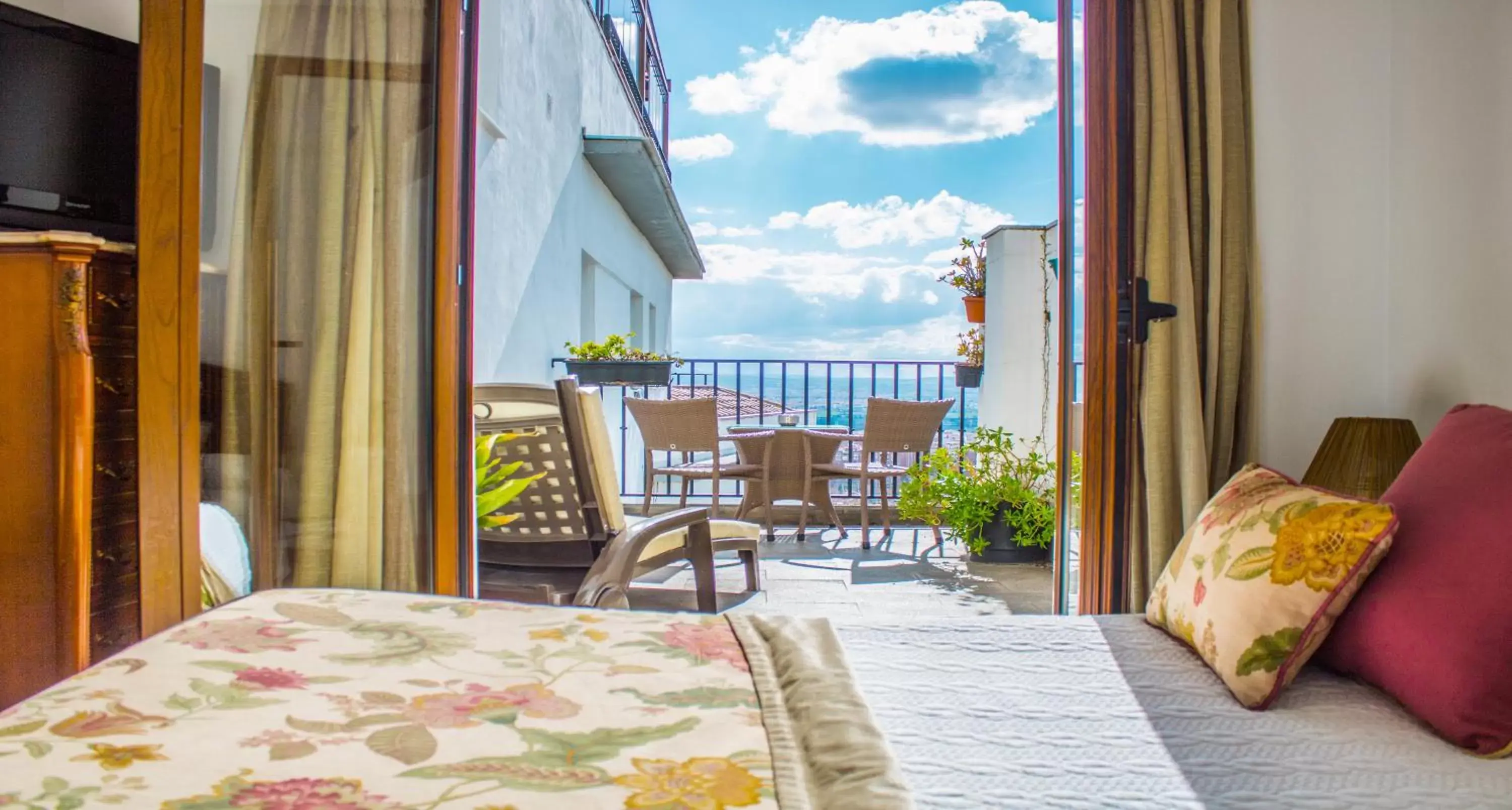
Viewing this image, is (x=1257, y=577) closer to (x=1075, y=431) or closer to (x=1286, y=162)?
(x=1075, y=431)

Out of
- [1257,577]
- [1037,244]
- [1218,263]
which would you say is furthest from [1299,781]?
[1037,244]

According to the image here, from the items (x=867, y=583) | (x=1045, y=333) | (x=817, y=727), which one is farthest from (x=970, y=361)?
(x=817, y=727)

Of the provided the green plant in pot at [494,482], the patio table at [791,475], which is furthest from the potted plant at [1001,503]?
the green plant in pot at [494,482]

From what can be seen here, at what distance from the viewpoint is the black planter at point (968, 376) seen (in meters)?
5.65

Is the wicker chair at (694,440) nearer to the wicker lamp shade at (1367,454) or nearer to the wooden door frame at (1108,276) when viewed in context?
the wooden door frame at (1108,276)

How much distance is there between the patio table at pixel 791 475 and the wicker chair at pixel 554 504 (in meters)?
2.55

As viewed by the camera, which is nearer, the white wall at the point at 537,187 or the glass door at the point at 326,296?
the glass door at the point at 326,296

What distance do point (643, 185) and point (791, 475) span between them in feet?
8.28

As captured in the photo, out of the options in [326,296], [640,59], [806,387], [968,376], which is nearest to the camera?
[326,296]

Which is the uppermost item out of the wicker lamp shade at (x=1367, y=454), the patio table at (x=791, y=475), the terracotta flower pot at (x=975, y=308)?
the terracotta flower pot at (x=975, y=308)

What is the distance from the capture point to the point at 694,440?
16.8 ft

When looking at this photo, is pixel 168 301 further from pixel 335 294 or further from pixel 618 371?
pixel 618 371

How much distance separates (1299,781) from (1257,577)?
1.19 feet

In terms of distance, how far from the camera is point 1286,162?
2369mm
